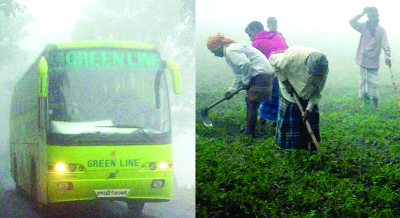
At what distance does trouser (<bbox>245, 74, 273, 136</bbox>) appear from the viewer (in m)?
4.50

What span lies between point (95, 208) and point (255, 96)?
1267 mm

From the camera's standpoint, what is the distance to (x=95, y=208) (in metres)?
4.35

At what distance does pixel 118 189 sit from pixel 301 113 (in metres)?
1.29

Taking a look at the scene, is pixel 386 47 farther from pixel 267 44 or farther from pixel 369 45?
pixel 267 44

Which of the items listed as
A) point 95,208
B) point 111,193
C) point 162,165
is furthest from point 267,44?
point 95,208

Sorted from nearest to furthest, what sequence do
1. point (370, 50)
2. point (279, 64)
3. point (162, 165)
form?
point (162, 165)
point (279, 64)
point (370, 50)

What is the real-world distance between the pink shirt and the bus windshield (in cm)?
132

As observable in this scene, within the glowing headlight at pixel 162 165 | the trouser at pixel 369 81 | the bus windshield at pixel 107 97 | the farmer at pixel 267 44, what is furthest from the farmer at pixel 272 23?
the glowing headlight at pixel 162 165

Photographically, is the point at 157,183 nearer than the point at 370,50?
Yes

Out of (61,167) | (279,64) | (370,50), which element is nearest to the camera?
(61,167)

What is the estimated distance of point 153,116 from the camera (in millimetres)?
4344

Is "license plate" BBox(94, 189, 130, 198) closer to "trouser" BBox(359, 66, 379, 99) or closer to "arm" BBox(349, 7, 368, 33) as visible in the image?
"trouser" BBox(359, 66, 379, 99)

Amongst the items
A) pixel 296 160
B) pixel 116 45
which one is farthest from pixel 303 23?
pixel 116 45

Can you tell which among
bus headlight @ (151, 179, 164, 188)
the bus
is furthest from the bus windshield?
bus headlight @ (151, 179, 164, 188)
